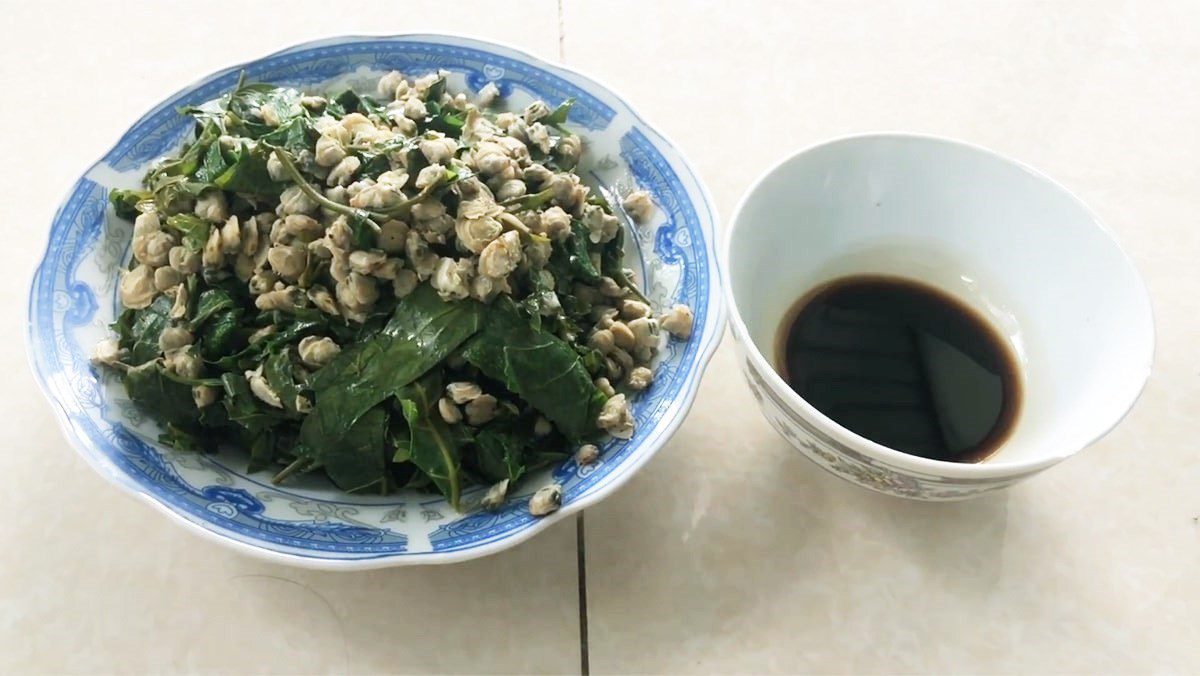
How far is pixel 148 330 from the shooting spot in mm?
887

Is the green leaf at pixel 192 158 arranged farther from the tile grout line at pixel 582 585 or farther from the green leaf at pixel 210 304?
the tile grout line at pixel 582 585

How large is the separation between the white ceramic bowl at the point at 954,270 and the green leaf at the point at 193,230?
51cm

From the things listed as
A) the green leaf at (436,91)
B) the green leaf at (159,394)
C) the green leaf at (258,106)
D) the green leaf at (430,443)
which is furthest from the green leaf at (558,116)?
the green leaf at (159,394)

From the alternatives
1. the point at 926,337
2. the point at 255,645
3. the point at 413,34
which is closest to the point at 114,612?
the point at 255,645

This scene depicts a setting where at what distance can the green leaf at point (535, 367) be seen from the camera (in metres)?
0.83

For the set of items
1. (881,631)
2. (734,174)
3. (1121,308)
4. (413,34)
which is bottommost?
(881,631)

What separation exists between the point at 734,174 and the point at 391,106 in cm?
52

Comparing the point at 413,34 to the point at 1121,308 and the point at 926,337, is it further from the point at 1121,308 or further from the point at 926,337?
the point at 1121,308

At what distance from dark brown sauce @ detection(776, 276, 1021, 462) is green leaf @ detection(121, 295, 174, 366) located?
2.04ft

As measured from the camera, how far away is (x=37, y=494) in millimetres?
954

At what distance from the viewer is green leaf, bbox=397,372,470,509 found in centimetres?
80

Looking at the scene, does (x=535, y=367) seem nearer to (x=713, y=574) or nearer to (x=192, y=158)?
(x=713, y=574)

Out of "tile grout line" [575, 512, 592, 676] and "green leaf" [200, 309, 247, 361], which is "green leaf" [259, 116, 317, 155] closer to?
"green leaf" [200, 309, 247, 361]

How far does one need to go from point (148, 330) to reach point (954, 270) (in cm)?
86
